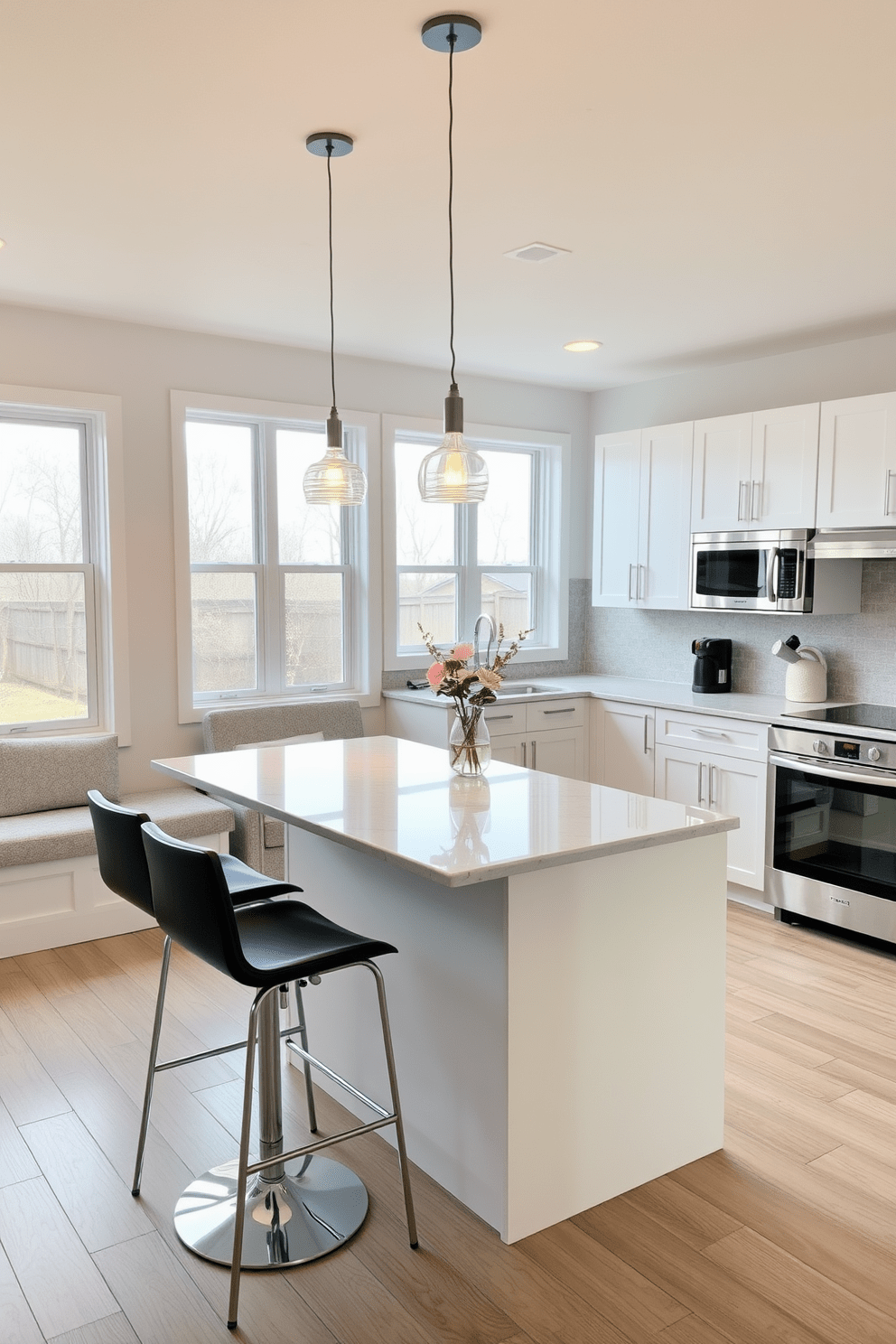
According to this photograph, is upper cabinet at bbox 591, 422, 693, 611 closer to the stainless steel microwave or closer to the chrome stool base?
the stainless steel microwave

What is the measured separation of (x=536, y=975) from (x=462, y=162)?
6.93 feet

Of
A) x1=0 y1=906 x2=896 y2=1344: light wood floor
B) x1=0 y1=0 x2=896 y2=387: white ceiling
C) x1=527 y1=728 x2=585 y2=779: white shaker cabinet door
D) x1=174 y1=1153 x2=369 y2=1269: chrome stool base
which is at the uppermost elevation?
x1=0 y1=0 x2=896 y2=387: white ceiling

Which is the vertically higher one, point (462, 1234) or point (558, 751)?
point (558, 751)

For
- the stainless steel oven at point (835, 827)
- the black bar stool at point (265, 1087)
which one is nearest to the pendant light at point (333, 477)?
the black bar stool at point (265, 1087)

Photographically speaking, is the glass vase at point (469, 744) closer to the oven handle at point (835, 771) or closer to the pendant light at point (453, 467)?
the pendant light at point (453, 467)

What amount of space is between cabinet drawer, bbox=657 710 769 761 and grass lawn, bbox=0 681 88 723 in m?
2.75

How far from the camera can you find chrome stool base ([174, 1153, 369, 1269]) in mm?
2209

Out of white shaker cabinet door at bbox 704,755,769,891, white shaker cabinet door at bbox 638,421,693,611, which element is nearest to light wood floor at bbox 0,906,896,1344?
white shaker cabinet door at bbox 704,755,769,891

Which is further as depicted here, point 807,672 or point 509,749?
point 509,749

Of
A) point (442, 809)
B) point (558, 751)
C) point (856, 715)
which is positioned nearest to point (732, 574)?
point (856, 715)

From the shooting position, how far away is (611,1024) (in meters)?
2.40

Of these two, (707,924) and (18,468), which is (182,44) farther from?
(18,468)

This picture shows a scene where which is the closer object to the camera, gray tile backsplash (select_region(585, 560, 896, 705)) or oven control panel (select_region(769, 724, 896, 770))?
oven control panel (select_region(769, 724, 896, 770))

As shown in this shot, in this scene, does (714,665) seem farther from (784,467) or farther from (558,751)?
(784,467)
